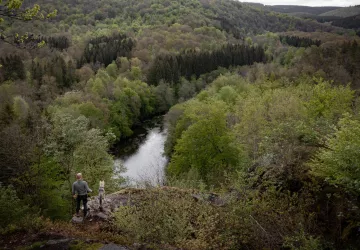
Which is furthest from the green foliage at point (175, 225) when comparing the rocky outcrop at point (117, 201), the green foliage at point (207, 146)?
the green foliage at point (207, 146)

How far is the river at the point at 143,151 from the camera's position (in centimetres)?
4303

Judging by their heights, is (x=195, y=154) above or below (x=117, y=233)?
below

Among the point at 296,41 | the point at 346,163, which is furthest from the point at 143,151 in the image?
the point at 296,41

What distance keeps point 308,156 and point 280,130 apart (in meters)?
3.11

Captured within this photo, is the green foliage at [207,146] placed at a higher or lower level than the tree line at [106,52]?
lower

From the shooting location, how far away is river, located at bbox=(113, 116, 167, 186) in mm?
43031

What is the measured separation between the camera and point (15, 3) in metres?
7.41

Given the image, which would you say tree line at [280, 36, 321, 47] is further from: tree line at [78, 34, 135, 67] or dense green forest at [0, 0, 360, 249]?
dense green forest at [0, 0, 360, 249]

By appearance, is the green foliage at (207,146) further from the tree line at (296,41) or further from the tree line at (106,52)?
the tree line at (296,41)

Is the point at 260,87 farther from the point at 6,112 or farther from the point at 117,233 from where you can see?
the point at 117,233

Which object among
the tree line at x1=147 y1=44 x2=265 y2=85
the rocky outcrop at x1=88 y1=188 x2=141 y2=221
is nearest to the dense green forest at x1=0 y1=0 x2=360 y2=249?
the rocky outcrop at x1=88 y1=188 x2=141 y2=221

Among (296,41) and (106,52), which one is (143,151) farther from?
(296,41)

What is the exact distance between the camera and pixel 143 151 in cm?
5181

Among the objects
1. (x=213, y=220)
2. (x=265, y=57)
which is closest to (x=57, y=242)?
(x=213, y=220)
